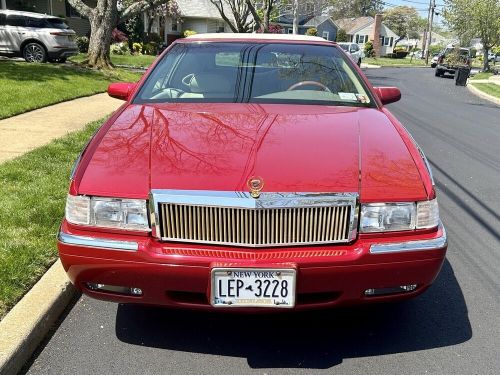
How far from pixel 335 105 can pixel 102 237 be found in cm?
188

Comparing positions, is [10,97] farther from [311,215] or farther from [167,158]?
[311,215]

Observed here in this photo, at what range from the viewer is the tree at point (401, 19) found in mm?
89688

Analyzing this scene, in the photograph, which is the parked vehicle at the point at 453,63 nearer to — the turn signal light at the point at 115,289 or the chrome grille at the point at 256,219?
the chrome grille at the point at 256,219

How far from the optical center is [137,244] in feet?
8.15

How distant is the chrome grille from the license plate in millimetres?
149

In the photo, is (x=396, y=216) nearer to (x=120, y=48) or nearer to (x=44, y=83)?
(x=44, y=83)

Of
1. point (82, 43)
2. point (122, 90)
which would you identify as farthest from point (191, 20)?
point (122, 90)

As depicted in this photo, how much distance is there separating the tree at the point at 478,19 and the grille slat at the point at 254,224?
35390mm

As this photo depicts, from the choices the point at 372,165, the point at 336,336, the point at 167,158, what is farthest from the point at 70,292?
the point at 372,165

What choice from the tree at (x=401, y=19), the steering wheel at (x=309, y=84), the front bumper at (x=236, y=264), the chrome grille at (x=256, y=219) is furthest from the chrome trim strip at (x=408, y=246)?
the tree at (x=401, y=19)

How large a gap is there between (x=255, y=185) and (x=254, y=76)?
65.4 inches

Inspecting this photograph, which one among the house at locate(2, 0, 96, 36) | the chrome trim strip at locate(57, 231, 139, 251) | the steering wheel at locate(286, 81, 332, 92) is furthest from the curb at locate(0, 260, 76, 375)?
the house at locate(2, 0, 96, 36)

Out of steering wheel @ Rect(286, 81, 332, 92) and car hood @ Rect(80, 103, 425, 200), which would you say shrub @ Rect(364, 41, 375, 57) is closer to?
steering wheel @ Rect(286, 81, 332, 92)

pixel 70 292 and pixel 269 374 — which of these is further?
pixel 70 292
